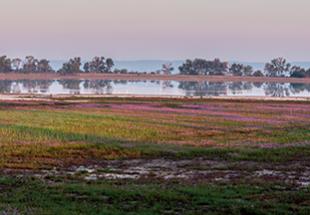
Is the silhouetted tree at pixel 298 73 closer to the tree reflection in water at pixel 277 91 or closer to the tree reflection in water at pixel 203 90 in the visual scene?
the tree reflection in water at pixel 277 91

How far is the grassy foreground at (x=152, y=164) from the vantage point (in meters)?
17.9

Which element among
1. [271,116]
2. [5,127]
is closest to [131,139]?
[5,127]

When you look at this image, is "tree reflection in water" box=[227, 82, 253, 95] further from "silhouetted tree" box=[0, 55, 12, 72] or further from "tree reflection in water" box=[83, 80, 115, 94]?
"silhouetted tree" box=[0, 55, 12, 72]

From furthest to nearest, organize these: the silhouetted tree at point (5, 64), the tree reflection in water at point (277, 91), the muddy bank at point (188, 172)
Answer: the silhouetted tree at point (5, 64) → the tree reflection in water at point (277, 91) → the muddy bank at point (188, 172)

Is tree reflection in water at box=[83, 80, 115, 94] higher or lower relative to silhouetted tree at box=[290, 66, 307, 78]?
lower

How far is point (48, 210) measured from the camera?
16.7 metres

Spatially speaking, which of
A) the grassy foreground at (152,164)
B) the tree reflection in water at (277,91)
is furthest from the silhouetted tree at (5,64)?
the grassy foreground at (152,164)

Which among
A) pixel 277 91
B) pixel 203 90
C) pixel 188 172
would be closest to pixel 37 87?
pixel 203 90

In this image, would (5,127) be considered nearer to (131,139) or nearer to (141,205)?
(131,139)

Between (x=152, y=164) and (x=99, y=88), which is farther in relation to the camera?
(x=99, y=88)

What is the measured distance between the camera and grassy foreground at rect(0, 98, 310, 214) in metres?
17.9

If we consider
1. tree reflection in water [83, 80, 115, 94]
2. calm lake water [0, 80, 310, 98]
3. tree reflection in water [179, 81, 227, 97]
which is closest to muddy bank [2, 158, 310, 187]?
tree reflection in water [179, 81, 227, 97]

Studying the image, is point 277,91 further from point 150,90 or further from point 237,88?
point 150,90

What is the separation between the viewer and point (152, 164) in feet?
88.9
